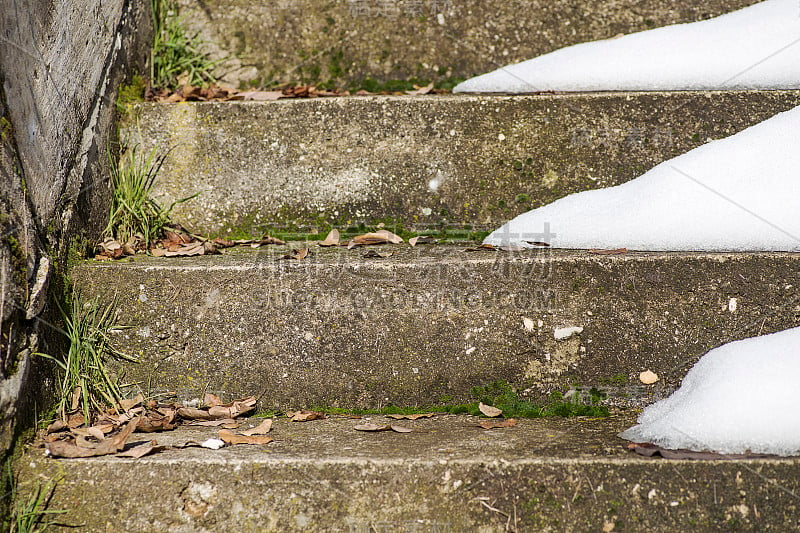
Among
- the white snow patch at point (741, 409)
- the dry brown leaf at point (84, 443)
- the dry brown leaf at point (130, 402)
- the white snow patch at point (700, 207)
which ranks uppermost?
the white snow patch at point (700, 207)

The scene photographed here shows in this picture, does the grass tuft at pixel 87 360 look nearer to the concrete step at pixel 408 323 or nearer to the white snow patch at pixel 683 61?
the concrete step at pixel 408 323

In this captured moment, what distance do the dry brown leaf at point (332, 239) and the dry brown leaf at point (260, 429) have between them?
66 cm

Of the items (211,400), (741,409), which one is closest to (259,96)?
(211,400)

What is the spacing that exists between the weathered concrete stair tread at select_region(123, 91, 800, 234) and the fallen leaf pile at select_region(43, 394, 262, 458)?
69 centimetres

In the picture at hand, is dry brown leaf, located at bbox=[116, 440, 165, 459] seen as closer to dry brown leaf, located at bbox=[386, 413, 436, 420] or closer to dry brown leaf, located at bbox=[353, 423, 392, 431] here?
dry brown leaf, located at bbox=[353, 423, 392, 431]

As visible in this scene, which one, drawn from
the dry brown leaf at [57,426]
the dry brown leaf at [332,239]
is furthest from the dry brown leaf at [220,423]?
the dry brown leaf at [332,239]

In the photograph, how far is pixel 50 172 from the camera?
1.83 m

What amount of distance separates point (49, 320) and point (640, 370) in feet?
→ 5.58

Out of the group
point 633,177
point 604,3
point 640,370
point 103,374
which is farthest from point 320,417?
point 604,3

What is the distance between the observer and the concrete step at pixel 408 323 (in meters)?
1.80

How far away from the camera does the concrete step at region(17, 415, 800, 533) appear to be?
1.38 m

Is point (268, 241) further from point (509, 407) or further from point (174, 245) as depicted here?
point (509, 407)

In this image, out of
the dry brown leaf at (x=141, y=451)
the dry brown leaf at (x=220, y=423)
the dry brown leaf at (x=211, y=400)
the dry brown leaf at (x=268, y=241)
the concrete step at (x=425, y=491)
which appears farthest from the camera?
the dry brown leaf at (x=268, y=241)

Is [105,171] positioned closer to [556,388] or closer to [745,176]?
[556,388]
